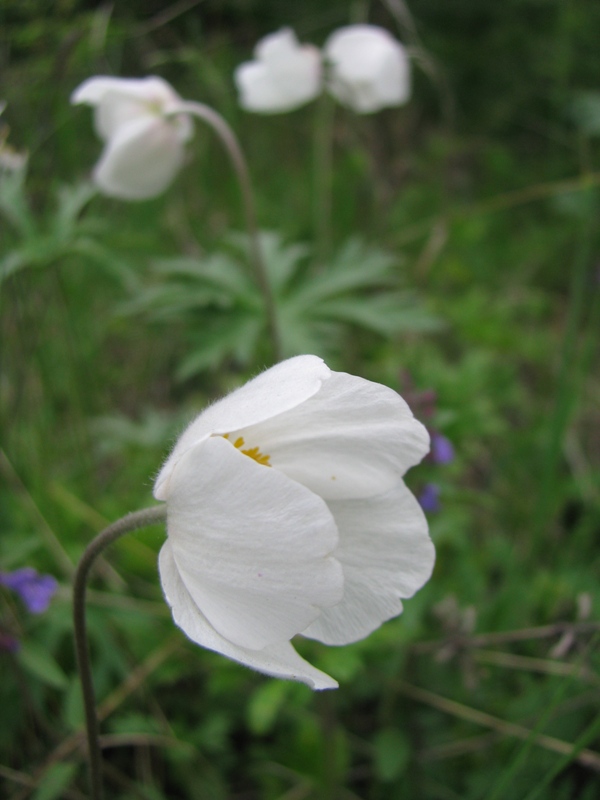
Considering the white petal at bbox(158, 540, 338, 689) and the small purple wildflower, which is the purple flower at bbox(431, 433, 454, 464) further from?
the small purple wildflower

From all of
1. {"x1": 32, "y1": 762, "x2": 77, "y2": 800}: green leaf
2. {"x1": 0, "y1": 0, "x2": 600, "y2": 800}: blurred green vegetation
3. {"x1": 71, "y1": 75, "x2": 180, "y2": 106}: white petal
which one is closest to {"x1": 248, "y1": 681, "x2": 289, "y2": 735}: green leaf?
{"x1": 0, "y1": 0, "x2": 600, "y2": 800}: blurred green vegetation

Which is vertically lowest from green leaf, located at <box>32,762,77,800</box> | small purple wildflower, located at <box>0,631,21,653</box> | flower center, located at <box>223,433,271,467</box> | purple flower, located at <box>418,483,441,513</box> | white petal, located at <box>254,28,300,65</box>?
green leaf, located at <box>32,762,77,800</box>

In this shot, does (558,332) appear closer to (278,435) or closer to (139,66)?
(139,66)

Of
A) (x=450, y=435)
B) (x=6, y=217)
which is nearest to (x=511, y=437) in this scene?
(x=450, y=435)

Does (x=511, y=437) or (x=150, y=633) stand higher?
(x=150, y=633)

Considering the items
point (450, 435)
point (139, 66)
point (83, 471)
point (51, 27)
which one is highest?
point (51, 27)

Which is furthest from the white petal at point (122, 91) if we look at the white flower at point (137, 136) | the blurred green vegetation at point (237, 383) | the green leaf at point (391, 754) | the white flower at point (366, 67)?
the green leaf at point (391, 754)

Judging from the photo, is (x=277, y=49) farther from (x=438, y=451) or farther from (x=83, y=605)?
(x=83, y=605)
